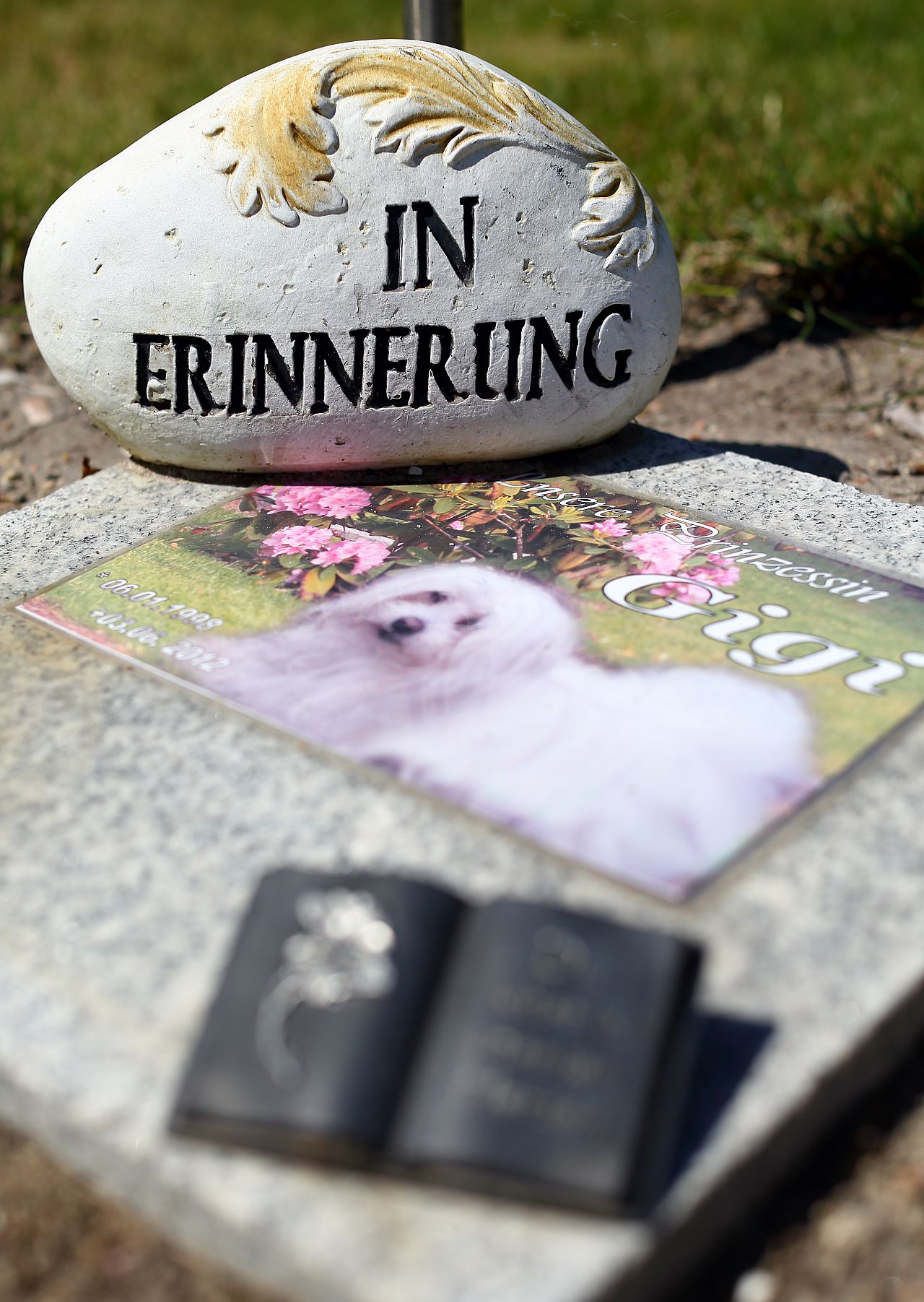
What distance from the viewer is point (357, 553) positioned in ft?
6.98

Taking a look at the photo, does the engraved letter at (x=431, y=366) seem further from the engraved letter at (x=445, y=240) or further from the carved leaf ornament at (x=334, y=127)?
the carved leaf ornament at (x=334, y=127)

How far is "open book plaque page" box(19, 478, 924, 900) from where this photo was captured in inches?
62.7

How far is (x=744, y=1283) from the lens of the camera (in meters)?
1.26

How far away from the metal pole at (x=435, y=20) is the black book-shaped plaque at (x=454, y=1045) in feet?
7.41

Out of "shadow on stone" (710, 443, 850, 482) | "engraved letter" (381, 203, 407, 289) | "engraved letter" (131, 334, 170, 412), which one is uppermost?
"engraved letter" (381, 203, 407, 289)

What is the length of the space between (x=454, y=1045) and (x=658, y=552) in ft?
3.63

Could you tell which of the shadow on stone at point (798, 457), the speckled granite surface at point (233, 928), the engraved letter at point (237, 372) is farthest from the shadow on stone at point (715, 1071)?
the shadow on stone at point (798, 457)

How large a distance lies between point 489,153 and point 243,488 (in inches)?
28.5

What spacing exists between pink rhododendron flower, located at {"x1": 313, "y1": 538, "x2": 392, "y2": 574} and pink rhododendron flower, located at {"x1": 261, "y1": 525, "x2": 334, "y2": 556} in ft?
0.10

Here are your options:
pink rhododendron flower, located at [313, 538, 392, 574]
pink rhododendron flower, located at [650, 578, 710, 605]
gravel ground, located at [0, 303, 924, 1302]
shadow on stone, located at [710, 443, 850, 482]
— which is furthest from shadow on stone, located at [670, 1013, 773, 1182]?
shadow on stone, located at [710, 443, 850, 482]

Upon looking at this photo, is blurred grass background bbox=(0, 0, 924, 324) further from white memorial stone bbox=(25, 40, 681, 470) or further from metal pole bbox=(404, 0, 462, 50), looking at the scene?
white memorial stone bbox=(25, 40, 681, 470)

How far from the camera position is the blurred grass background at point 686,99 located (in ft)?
11.7

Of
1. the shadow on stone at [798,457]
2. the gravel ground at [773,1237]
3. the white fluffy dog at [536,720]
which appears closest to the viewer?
the gravel ground at [773,1237]

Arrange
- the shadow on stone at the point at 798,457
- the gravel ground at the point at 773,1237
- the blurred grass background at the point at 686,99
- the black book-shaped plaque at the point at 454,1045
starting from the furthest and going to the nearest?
the blurred grass background at the point at 686,99 < the shadow on stone at the point at 798,457 < the gravel ground at the point at 773,1237 < the black book-shaped plaque at the point at 454,1045
